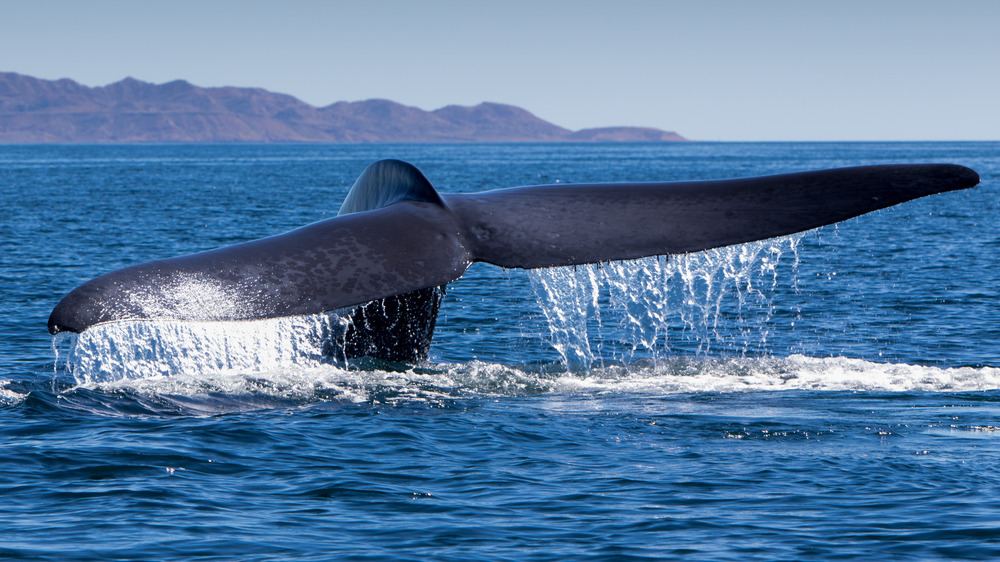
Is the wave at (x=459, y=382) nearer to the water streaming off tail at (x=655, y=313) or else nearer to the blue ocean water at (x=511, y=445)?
the blue ocean water at (x=511, y=445)

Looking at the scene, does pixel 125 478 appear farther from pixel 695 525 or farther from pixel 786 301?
pixel 786 301

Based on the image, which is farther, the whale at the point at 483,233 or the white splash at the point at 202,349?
the white splash at the point at 202,349

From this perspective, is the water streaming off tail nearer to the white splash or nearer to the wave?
the wave

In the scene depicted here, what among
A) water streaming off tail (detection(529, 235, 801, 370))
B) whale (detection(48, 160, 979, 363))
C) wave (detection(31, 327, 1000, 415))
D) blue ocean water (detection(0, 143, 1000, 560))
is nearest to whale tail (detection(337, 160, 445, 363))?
wave (detection(31, 327, 1000, 415))

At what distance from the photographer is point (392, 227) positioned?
6266 mm

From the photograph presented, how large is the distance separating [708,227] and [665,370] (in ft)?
15.9

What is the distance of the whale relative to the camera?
5.35 metres

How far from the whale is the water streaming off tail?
3.73m

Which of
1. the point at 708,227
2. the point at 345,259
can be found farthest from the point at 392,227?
the point at 708,227

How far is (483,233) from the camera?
21.1ft

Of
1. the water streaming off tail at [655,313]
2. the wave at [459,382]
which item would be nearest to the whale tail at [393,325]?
the wave at [459,382]

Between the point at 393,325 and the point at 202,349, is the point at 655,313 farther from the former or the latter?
the point at 393,325

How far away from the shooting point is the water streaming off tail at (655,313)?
Result: 13.2m

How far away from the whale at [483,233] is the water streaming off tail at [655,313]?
12.2 feet
